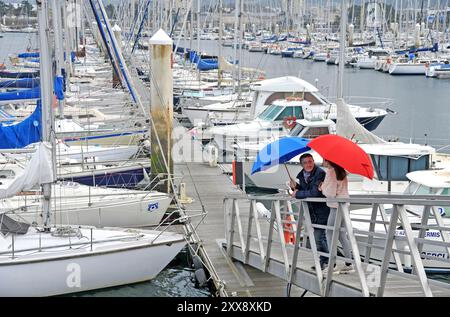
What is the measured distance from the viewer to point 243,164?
23.9 m

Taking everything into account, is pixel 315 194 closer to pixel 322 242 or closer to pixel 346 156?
pixel 322 242

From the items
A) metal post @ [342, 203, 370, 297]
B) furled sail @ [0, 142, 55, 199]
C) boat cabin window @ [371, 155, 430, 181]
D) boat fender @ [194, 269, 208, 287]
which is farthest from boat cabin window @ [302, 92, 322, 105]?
metal post @ [342, 203, 370, 297]

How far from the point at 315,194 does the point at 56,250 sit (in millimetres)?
5739

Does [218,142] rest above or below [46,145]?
below

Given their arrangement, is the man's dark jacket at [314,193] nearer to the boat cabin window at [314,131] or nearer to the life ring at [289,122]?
the boat cabin window at [314,131]

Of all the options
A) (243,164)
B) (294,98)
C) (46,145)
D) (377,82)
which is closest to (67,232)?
(46,145)

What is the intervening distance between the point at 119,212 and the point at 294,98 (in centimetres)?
1351

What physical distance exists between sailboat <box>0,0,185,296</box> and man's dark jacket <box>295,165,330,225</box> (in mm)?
4570

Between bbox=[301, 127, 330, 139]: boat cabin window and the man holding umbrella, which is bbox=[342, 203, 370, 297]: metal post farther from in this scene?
bbox=[301, 127, 330, 139]: boat cabin window

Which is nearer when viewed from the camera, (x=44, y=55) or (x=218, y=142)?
(x=44, y=55)

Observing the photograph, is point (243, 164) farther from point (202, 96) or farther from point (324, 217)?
point (202, 96)

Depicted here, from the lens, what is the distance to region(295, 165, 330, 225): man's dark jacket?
10.2 meters

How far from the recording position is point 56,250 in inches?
535

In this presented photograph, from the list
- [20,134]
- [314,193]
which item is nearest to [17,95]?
[20,134]
